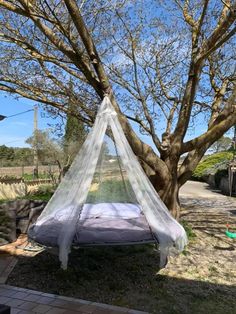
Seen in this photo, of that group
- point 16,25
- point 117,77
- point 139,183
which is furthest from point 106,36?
point 139,183

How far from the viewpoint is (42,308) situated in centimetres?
358

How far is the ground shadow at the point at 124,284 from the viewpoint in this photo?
12.3 ft

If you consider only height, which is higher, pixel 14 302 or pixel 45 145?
pixel 45 145

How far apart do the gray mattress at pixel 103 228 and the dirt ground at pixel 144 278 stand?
60 centimetres

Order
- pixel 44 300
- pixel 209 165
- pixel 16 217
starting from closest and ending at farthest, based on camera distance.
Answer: pixel 44 300 → pixel 16 217 → pixel 209 165

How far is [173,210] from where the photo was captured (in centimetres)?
673

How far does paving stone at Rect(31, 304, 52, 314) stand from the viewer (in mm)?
3498

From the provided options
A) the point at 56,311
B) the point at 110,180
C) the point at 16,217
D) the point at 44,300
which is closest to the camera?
the point at 56,311

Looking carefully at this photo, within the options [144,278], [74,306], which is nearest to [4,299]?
[74,306]

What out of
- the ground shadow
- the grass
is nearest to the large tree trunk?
the grass

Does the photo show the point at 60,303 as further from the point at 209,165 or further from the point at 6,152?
the point at 6,152

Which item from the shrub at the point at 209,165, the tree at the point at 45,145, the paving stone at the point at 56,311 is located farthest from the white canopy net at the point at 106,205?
the shrub at the point at 209,165

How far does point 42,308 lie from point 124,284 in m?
1.07

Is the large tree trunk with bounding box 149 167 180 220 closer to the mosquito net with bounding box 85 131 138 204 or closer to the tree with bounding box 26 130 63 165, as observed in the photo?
the mosquito net with bounding box 85 131 138 204
